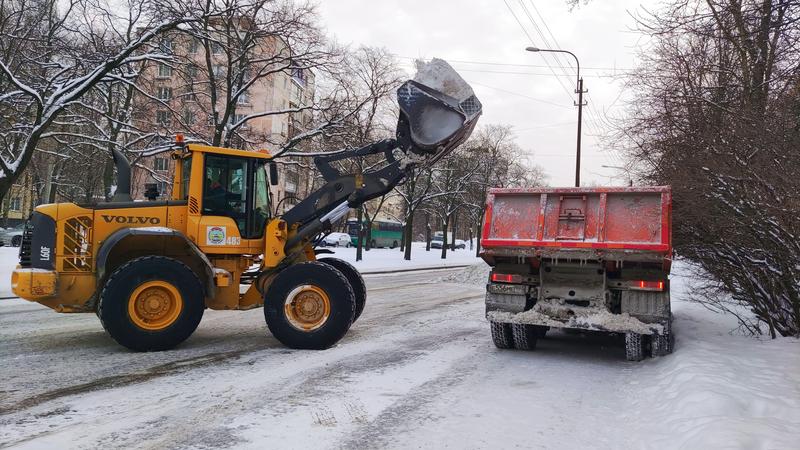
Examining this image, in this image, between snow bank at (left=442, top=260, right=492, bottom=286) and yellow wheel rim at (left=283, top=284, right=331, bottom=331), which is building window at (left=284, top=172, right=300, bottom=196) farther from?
snow bank at (left=442, top=260, right=492, bottom=286)

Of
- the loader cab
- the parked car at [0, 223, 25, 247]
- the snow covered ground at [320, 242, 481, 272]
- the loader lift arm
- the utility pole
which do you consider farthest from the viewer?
the parked car at [0, 223, 25, 247]

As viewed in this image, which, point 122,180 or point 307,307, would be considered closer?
point 307,307

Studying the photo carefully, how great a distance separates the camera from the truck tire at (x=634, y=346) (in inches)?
285

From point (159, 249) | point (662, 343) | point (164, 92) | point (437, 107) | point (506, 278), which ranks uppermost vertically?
point (164, 92)

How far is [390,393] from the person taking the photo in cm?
573

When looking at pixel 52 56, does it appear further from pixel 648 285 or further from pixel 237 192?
pixel 648 285

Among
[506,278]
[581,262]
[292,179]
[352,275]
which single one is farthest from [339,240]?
[581,262]

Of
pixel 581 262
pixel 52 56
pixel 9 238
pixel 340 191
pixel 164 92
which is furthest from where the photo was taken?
pixel 9 238

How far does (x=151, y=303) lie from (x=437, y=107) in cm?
446

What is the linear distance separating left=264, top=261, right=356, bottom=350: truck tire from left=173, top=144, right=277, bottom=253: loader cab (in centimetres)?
91

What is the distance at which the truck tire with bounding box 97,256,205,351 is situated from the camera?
701cm

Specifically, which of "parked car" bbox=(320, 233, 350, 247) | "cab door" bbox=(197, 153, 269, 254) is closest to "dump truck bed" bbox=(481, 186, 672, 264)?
"cab door" bbox=(197, 153, 269, 254)

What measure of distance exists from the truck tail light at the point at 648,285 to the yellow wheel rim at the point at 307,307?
12.8 ft

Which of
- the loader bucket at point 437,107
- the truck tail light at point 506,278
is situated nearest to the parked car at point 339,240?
the loader bucket at point 437,107
